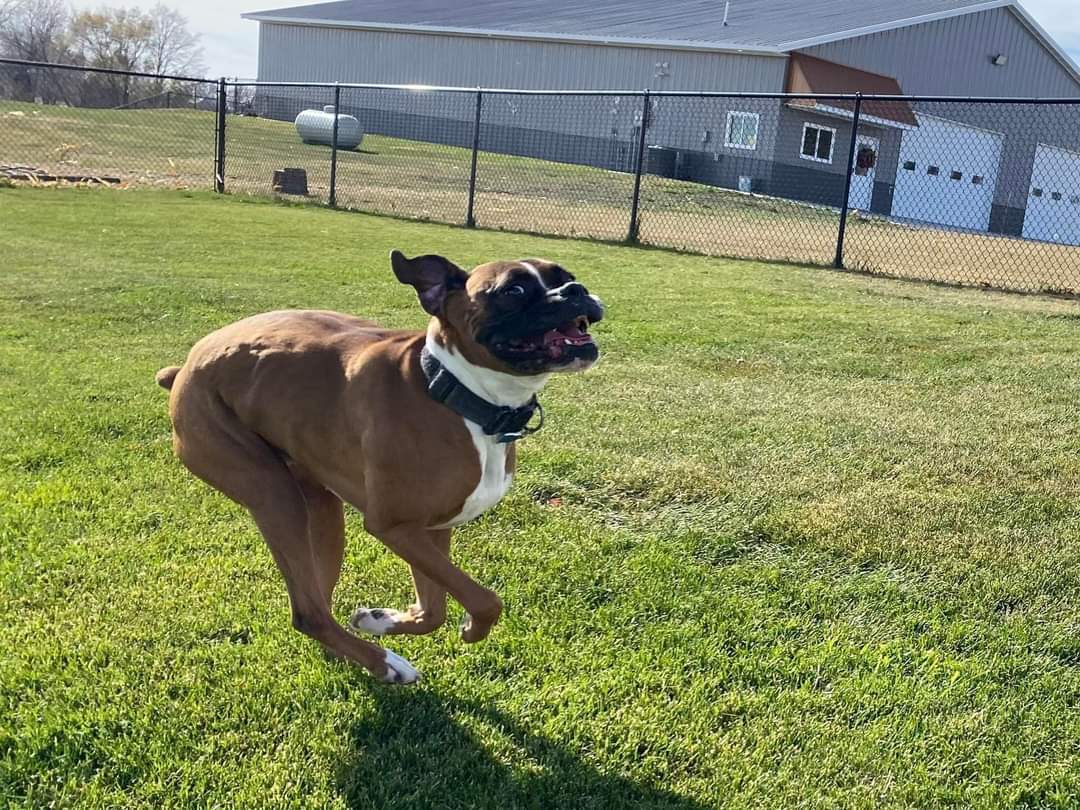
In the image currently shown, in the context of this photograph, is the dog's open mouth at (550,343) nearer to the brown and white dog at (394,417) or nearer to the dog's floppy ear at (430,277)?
the brown and white dog at (394,417)

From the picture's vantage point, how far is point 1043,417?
5.29m

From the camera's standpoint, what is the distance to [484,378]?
2.42 m

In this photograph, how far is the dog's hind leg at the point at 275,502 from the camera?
99.9 inches

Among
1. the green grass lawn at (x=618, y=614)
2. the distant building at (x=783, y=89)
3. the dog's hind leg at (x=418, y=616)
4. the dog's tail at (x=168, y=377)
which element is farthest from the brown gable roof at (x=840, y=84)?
the dog's hind leg at (x=418, y=616)

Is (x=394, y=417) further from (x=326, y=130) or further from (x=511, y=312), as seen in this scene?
(x=326, y=130)

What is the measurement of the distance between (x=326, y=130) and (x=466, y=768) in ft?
82.3

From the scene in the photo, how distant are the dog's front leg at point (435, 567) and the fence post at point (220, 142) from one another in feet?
53.1

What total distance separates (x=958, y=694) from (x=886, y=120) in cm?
2860

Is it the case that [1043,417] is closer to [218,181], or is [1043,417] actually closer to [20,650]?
[20,650]

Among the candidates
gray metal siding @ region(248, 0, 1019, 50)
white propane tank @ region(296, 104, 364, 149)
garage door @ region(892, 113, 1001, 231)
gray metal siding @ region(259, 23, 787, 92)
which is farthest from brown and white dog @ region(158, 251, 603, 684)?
gray metal siding @ region(259, 23, 787, 92)

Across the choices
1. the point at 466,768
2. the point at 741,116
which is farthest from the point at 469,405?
the point at 741,116

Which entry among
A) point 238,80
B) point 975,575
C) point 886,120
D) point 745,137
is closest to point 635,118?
point 745,137

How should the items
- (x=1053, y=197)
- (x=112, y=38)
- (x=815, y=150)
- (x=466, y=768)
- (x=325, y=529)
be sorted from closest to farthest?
(x=466, y=768), (x=325, y=529), (x=815, y=150), (x=1053, y=197), (x=112, y=38)

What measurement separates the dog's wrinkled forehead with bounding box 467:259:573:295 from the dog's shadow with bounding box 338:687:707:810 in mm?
1055
